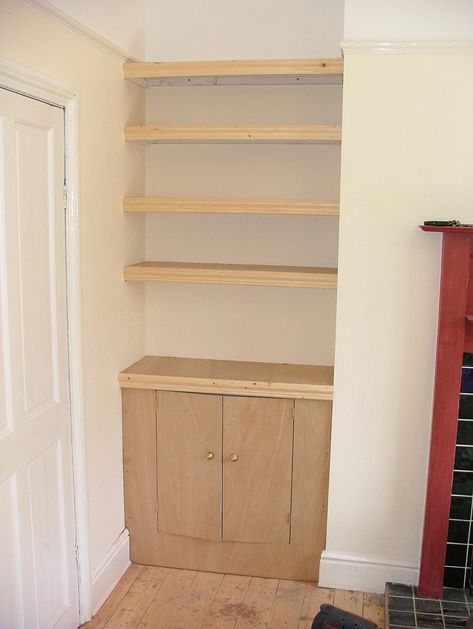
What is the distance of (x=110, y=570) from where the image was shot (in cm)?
282

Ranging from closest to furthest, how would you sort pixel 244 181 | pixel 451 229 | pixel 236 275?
pixel 451 229
pixel 236 275
pixel 244 181

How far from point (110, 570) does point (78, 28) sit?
2.21 metres

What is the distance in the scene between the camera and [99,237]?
2633mm

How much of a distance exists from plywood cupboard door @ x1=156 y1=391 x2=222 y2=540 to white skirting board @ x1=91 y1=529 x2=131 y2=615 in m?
0.19

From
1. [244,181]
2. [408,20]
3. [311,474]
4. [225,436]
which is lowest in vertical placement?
[311,474]

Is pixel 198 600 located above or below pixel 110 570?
below

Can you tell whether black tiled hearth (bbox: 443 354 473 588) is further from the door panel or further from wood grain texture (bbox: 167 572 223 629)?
the door panel

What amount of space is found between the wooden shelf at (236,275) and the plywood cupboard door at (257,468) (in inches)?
20.6

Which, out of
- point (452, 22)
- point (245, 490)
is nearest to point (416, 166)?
point (452, 22)

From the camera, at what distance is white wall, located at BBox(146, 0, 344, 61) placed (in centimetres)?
287

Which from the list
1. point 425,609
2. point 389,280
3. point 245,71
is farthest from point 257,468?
point 245,71

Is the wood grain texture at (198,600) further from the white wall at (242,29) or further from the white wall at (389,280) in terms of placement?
the white wall at (242,29)

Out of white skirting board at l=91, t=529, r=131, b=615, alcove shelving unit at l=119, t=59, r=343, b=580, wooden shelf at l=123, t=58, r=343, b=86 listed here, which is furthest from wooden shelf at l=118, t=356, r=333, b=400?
wooden shelf at l=123, t=58, r=343, b=86

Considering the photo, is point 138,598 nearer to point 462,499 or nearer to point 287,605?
point 287,605
